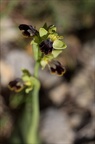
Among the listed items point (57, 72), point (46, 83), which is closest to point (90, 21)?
point (46, 83)

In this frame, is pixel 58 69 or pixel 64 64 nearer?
pixel 58 69

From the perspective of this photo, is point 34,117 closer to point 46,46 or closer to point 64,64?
point 46,46

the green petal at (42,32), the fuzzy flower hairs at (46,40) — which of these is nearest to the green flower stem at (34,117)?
the fuzzy flower hairs at (46,40)

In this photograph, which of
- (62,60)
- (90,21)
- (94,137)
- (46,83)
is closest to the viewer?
(94,137)

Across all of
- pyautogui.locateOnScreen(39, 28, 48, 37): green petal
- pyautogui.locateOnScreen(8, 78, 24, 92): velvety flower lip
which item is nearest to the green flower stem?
pyautogui.locateOnScreen(8, 78, 24, 92): velvety flower lip

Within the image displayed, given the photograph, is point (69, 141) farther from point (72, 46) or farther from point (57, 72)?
point (72, 46)

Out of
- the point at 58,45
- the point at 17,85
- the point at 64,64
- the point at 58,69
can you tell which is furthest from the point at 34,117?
the point at 64,64

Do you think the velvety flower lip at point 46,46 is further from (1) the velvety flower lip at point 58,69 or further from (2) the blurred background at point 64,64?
(2) the blurred background at point 64,64
